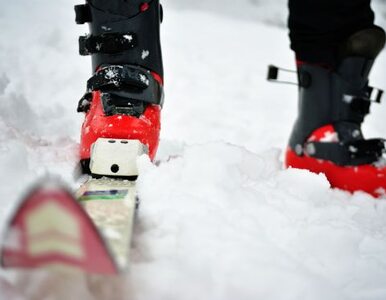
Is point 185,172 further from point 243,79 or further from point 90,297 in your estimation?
point 243,79

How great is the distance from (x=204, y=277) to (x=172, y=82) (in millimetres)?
1791

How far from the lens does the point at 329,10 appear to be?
3.61 ft

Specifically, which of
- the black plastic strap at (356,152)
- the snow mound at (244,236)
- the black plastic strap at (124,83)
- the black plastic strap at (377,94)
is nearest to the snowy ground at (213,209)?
the snow mound at (244,236)

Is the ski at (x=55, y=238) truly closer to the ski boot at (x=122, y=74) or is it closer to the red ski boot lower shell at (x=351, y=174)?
the ski boot at (x=122, y=74)

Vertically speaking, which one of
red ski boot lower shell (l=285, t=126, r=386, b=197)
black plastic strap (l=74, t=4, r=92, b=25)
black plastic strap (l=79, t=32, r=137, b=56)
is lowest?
red ski boot lower shell (l=285, t=126, r=386, b=197)

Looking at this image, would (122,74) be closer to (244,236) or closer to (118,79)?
(118,79)

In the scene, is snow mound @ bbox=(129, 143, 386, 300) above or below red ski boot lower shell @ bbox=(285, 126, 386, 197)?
above

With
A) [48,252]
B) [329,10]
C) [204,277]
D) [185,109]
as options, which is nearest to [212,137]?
[185,109]

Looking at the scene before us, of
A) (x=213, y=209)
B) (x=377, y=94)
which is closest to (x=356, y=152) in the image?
(x=377, y=94)

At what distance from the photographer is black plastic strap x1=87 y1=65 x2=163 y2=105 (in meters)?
0.99

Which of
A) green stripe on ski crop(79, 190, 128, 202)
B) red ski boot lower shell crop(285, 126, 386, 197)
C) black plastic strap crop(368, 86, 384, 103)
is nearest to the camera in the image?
green stripe on ski crop(79, 190, 128, 202)

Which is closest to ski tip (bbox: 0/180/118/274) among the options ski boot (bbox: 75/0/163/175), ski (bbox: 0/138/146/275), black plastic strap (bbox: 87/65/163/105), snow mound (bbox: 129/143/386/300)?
ski (bbox: 0/138/146/275)

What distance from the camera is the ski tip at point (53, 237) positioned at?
0.32 m

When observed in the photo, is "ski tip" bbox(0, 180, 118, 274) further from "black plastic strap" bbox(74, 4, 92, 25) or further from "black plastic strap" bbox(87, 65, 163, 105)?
"black plastic strap" bbox(74, 4, 92, 25)
